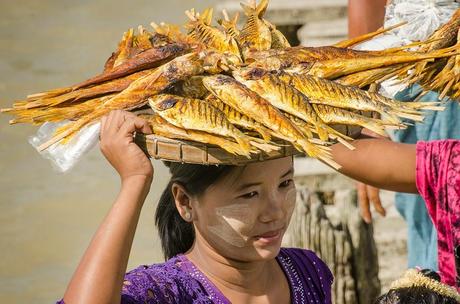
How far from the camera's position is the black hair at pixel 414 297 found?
3.77 m

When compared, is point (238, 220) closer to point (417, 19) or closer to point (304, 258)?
point (304, 258)

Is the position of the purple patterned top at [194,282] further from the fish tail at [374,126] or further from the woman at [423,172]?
the fish tail at [374,126]

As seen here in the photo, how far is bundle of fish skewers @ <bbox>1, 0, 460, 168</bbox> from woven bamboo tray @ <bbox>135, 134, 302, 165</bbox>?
2cm

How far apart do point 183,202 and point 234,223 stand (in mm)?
216

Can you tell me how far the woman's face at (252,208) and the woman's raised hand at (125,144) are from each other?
35 cm

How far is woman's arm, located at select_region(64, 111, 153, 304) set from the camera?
324cm

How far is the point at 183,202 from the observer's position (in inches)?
148

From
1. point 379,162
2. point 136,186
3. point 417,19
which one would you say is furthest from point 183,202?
point 417,19

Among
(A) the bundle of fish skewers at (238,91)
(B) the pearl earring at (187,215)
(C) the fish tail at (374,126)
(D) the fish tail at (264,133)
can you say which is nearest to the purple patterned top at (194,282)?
(B) the pearl earring at (187,215)

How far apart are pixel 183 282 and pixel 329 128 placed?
688mm

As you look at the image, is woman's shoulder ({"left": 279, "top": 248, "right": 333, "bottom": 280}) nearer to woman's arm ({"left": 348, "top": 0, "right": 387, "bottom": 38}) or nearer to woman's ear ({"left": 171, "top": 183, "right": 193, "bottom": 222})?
woman's ear ({"left": 171, "top": 183, "right": 193, "bottom": 222})

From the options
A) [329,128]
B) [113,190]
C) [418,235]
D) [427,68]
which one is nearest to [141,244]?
[113,190]

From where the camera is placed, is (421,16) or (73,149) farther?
(421,16)

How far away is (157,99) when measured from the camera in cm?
345
